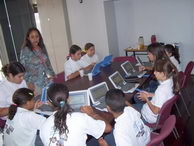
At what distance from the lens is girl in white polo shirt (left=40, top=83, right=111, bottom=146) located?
1.55 m

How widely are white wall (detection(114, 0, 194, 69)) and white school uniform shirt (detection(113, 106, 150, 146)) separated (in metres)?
3.76

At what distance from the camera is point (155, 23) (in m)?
5.23

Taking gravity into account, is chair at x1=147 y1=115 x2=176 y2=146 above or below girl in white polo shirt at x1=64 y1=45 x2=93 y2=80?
below

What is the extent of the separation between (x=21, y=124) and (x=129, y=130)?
0.89m

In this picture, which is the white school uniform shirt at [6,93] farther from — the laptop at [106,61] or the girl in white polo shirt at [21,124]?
the laptop at [106,61]

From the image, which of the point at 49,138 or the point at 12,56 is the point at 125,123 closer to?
the point at 49,138

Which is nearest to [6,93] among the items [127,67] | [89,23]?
[127,67]

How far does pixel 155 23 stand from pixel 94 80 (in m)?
2.72

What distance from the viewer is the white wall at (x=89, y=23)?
534 centimetres

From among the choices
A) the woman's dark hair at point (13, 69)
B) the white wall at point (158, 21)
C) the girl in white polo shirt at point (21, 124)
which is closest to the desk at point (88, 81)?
the woman's dark hair at point (13, 69)

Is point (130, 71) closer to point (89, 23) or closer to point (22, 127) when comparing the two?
point (22, 127)

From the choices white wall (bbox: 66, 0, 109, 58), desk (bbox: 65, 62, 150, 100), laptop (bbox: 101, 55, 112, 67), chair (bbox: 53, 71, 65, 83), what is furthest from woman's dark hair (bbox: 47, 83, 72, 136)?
white wall (bbox: 66, 0, 109, 58)

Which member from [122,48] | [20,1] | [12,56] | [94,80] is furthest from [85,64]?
[20,1]

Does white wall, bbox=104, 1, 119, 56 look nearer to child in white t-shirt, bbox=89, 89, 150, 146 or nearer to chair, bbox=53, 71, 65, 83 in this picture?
chair, bbox=53, 71, 65, 83
